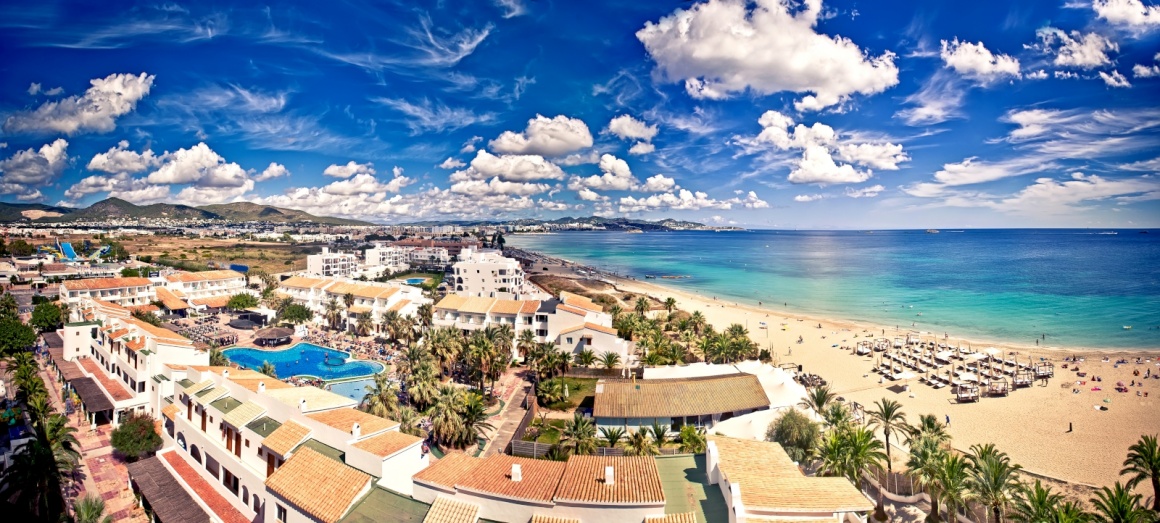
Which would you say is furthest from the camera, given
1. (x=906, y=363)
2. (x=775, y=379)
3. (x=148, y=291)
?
(x=148, y=291)

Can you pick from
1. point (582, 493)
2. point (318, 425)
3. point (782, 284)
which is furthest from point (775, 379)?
point (782, 284)

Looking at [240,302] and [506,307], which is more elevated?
[506,307]

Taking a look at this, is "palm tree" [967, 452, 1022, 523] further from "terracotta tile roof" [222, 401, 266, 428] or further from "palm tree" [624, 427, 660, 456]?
"terracotta tile roof" [222, 401, 266, 428]

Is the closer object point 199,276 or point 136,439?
point 136,439

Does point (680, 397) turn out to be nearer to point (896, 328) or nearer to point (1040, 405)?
point (1040, 405)

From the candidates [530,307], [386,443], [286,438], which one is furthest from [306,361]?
[386,443]

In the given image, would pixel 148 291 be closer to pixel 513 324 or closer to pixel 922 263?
pixel 513 324
